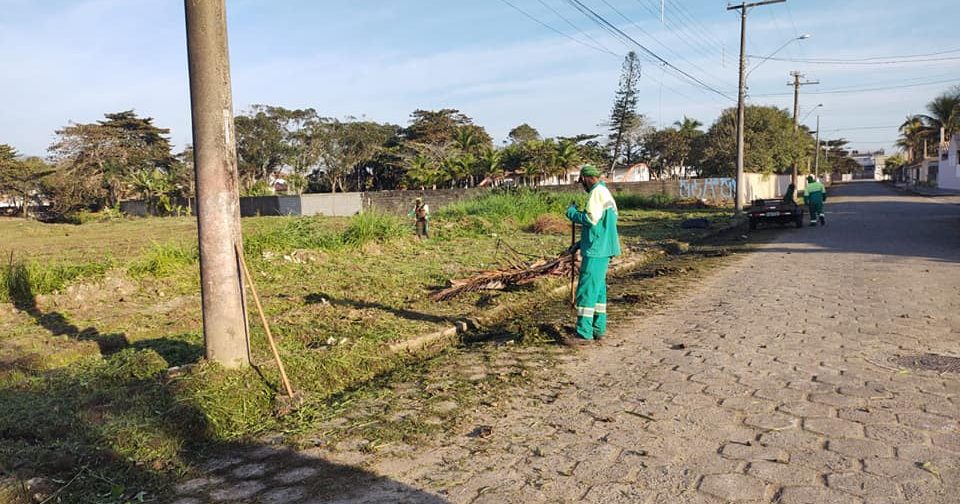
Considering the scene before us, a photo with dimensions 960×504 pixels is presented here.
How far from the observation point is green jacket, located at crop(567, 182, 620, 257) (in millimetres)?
6238

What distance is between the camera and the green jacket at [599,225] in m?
6.24

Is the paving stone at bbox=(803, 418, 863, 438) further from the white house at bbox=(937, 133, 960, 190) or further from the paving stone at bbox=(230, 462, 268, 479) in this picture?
the white house at bbox=(937, 133, 960, 190)

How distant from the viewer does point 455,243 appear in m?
16.7

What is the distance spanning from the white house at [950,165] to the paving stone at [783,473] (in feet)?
197

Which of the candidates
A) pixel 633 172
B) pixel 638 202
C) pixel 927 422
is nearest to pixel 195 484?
pixel 927 422

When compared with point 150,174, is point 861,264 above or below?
below

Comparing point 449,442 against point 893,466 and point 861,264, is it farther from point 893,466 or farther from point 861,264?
point 861,264

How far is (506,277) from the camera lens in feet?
30.0

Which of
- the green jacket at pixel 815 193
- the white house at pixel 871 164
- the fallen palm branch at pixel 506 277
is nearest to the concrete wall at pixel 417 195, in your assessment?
the green jacket at pixel 815 193

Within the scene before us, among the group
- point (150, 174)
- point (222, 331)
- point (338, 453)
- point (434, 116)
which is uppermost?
point (434, 116)

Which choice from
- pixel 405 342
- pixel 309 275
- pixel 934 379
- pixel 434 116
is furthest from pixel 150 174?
pixel 934 379

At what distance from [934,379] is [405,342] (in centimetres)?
452

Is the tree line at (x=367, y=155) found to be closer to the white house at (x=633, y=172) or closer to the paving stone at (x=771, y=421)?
the white house at (x=633, y=172)

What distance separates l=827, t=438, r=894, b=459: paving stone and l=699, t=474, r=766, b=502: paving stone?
2.30 ft
